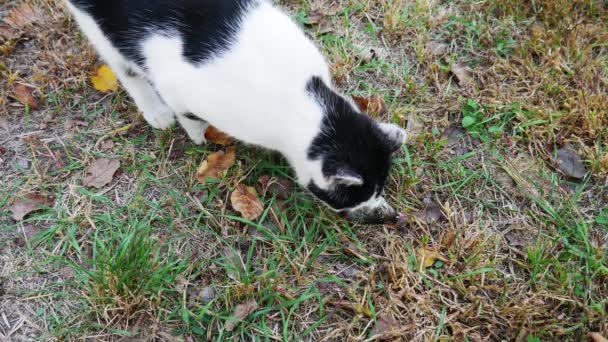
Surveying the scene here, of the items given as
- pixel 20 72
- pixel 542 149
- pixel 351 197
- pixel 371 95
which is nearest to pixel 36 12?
pixel 20 72

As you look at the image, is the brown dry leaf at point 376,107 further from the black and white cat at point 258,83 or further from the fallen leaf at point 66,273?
the fallen leaf at point 66,273

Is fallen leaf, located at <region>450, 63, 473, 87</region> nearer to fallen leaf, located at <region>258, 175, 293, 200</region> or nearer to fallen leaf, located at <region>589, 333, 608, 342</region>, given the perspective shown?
fallen leaf, located at <region>258, 175, 293, 200</region>

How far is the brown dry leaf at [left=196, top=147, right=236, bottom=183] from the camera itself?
253 centimetres

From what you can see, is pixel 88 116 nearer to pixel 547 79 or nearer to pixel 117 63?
pixel 117 63

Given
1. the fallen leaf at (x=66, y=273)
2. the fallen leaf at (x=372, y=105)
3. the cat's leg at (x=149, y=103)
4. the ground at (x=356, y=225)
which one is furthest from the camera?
the fallen leaf at (x=372, y=105)

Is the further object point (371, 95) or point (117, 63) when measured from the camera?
point (371, 95)

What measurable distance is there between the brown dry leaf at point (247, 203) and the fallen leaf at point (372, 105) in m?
0.83

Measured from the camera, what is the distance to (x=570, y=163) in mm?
2592

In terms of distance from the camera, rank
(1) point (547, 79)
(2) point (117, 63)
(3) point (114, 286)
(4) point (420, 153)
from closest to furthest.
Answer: (3) point (114, 286)
(2) point (117, 63)
(4) point (420, 153)
(1) point (547, 79)

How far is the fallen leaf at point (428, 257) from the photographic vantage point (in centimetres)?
227

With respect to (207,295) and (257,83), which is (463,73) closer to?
(257,83)

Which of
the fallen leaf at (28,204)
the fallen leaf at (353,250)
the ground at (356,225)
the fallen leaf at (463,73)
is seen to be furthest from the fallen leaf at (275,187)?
the fallen leaf at (463,73)

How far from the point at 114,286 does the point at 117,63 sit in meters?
1.15

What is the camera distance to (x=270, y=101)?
81.1 inches
